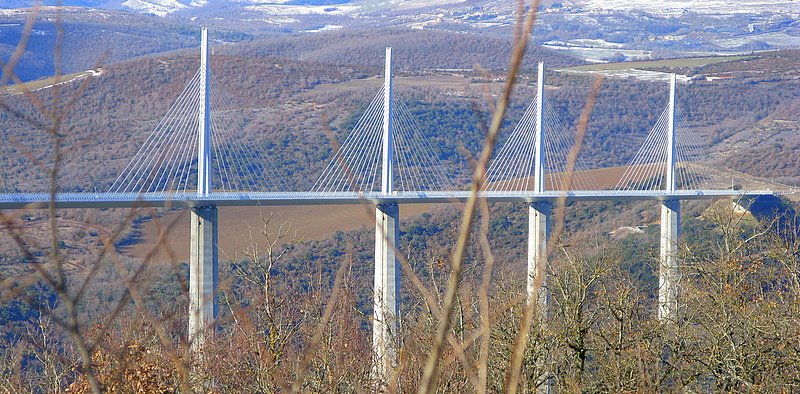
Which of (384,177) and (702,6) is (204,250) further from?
(702,6)

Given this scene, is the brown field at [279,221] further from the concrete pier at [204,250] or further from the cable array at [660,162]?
the concrete pier at [204,250]

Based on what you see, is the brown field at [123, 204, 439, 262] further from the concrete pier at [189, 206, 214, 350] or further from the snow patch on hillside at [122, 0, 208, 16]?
the snow patch on hillside at [122, 0, 208, 16]

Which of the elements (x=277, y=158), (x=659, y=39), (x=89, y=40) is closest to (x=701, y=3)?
(x=659, y=39)

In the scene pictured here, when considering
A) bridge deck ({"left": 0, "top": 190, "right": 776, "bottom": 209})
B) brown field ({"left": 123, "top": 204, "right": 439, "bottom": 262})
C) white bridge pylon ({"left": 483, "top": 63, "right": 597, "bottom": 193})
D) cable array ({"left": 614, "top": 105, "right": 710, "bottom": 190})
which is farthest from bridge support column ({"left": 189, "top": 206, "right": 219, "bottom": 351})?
cable array ({"left": 614, "top": 105, "right": 710, "bottom": 190})

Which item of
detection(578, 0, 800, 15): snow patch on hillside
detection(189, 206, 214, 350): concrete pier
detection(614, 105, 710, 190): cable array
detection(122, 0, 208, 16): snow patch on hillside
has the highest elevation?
detection(189, 206, 214, 350): concrete pier

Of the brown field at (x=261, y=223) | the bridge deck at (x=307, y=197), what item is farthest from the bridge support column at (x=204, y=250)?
the brown field at (x=261, y=223)

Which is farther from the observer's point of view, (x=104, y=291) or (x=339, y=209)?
(x=339, y=209)

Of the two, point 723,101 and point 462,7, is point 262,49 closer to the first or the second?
point 723,101
